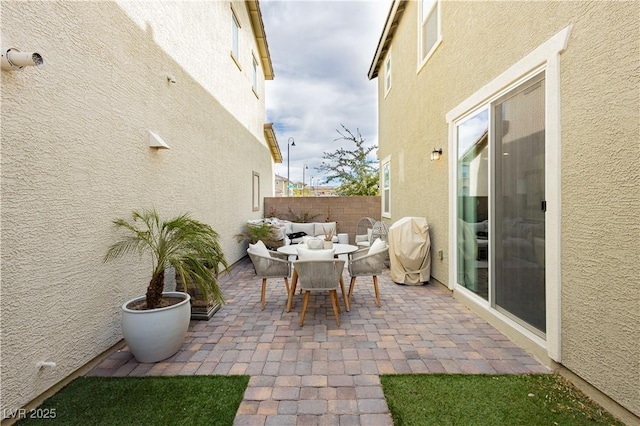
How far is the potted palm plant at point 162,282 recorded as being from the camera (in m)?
2.73

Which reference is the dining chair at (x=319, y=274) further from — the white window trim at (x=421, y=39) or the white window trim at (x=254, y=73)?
the white window trim at (x=254, y=73)

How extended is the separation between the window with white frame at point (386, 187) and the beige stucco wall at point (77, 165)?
6072 millimetres

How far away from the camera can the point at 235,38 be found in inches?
318

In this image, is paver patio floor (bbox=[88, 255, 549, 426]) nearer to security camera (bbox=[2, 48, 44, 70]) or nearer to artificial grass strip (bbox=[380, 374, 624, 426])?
artificial grass strip (bbox=[380, 374, 624, 426])

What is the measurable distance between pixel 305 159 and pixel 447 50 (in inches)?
777

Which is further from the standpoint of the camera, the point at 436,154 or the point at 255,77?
the point at 255,77

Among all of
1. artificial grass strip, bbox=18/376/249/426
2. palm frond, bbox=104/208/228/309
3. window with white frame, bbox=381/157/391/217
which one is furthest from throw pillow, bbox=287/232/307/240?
artificial grass strip, bbox=18/376/249/426

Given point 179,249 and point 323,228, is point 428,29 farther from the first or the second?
point 323,228

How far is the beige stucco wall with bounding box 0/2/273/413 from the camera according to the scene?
80.9 inches

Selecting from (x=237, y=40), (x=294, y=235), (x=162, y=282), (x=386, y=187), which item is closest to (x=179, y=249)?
(x=162, y=282)

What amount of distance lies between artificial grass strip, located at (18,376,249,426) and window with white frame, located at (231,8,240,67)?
740cm

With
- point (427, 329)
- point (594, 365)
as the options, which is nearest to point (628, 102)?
point (594, 365)

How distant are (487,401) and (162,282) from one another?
3.11 m

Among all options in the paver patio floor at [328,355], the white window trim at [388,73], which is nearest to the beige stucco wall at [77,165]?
the paver patio floor at [328,355]
